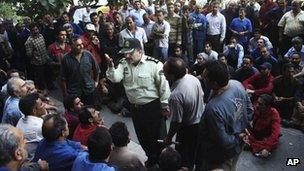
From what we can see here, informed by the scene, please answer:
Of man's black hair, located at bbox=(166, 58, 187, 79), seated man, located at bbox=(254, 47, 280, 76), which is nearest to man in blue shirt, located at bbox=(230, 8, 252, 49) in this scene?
seated man, located at bbox=(254, 47, 280, 76)

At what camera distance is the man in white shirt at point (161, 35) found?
9.92 metres

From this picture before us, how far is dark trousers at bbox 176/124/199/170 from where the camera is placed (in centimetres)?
502

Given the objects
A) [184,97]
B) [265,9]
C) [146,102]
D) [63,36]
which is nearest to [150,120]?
[146,102]

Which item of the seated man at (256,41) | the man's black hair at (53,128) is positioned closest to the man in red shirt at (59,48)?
the seated man at (256,41)

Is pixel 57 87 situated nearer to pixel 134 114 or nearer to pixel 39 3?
pixel 134 114

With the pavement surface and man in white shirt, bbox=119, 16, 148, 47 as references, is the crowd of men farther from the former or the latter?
the pavement surface

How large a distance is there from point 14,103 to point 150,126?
1.75 m

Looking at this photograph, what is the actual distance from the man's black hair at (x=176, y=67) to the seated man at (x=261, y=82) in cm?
340

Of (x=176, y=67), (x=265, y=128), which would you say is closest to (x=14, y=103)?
(x=176, y=67)

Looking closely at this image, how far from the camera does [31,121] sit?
4.43 metres

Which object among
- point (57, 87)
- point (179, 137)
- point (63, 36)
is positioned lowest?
point (57, 87)

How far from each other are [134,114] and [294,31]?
226 inches

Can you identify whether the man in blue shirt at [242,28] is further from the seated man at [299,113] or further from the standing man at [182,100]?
the standing man at [182,100]

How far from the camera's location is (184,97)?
4.73 m
